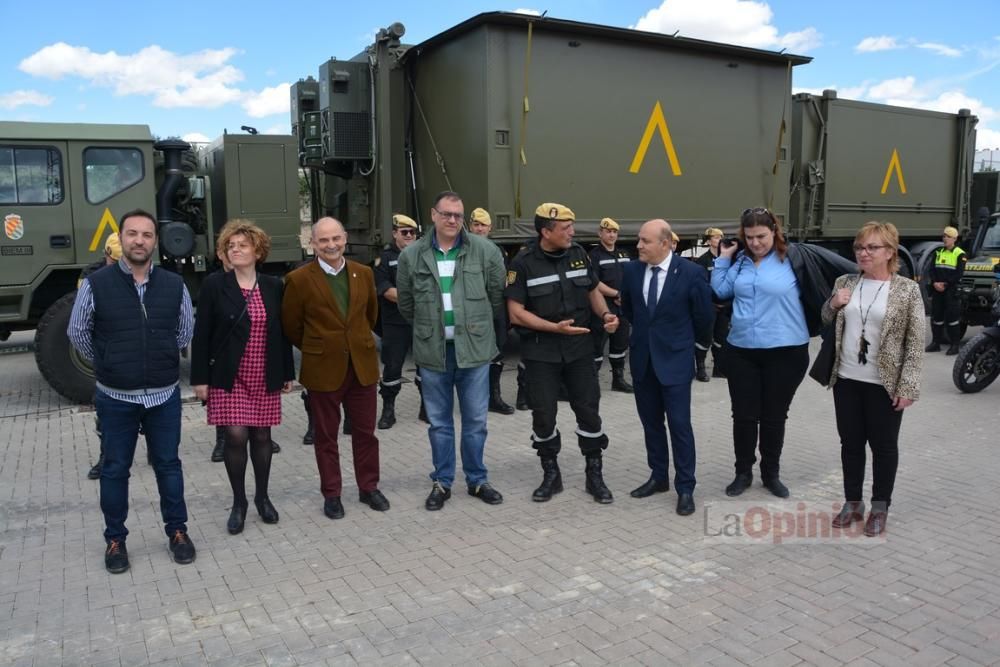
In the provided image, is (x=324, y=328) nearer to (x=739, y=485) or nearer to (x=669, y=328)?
(x=669, y=328)

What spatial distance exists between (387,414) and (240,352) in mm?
2730

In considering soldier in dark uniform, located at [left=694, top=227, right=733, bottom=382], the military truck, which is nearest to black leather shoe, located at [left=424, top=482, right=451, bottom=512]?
soldier in dark uniform, located at [left=694, top=227, right=733, bottom=382]

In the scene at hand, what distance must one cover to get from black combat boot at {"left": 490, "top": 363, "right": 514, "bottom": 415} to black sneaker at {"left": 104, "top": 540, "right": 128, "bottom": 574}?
393 cm

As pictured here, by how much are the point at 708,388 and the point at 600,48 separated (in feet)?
13.4

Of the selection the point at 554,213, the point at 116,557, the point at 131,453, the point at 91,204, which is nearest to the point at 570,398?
the point at 554,213

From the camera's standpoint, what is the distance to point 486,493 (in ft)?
16.9

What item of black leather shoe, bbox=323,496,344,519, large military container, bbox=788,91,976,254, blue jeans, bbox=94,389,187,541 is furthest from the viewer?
large military container, bbox=788,91,976,254

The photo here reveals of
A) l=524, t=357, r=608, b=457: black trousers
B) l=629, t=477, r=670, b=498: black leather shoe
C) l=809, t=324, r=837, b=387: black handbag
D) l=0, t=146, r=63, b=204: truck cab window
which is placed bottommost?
l=629, t=477, r=670, b=498: black leather shoe

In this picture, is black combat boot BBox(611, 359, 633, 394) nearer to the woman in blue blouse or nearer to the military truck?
the woman in blue blouse

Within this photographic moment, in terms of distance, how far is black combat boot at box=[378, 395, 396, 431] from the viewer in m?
7.09

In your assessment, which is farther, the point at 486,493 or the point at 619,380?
the point at 619,380

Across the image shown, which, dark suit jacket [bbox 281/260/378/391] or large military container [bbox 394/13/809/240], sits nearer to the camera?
dark suit jacket [bbox 281/260/378/391]

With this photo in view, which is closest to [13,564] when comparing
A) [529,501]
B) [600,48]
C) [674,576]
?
[529,501]

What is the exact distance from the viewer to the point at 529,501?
5152mm
